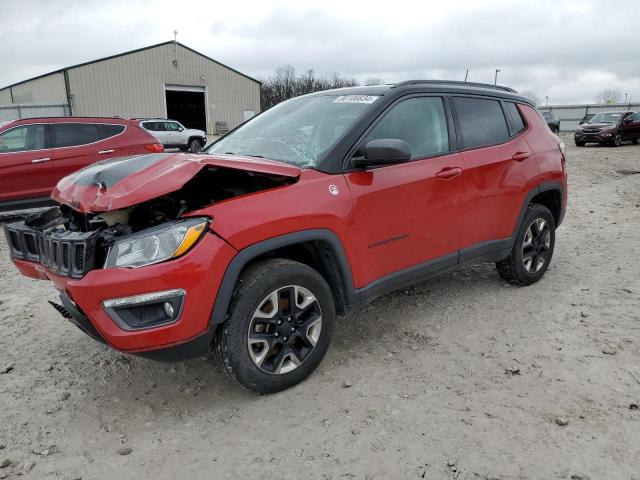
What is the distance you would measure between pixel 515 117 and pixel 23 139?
23.5 feet

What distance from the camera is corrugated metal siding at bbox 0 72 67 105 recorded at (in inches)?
1230

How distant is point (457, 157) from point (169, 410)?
8.51ft

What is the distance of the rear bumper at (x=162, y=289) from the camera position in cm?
243

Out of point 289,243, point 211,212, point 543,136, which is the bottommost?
point 289,243

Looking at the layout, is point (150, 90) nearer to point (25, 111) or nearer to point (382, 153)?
point (25, 111)

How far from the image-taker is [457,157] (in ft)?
12.5

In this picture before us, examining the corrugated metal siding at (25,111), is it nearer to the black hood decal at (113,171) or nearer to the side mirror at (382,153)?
the black hood decal at (113,171)

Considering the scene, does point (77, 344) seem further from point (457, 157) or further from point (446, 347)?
point (457, 157)

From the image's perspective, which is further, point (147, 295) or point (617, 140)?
point (617, 140)

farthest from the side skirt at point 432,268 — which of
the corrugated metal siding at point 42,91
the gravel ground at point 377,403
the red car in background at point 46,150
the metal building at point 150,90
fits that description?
the corrugated metal siding at point 42,91

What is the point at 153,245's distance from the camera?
2.50 meters

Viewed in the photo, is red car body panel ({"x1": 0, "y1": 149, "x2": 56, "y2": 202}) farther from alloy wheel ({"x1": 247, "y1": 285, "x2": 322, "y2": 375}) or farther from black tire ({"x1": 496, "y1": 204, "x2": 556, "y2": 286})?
black tire ({"x1": 496, "y1": 204, "x2": 556, "y2": 286})

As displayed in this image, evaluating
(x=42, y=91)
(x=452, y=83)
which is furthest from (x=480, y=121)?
(x=42, y=91)

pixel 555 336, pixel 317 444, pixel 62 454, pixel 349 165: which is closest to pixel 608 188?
pixel 555 336
